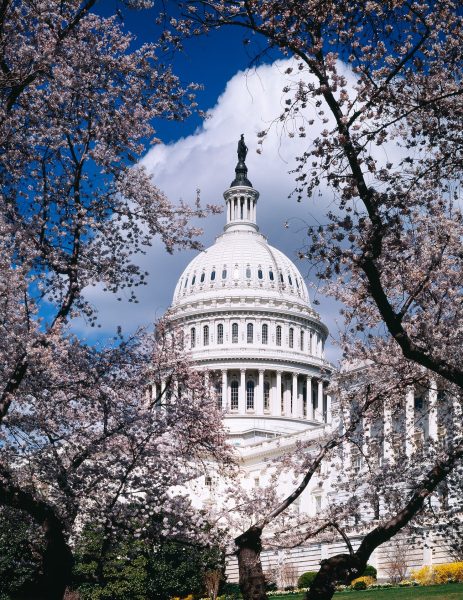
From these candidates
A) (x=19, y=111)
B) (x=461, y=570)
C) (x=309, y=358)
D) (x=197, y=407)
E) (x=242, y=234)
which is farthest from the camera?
(x=242, y=234)

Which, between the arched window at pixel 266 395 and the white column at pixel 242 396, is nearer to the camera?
the white column at pixel 242 396

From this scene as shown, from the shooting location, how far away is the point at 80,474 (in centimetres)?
1747

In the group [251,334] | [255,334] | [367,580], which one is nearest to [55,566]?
[367,580]

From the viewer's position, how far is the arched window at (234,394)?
4434 inches

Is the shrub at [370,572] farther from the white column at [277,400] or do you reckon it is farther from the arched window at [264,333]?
the arched window at [264,333]

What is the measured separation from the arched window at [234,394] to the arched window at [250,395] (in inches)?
56.4

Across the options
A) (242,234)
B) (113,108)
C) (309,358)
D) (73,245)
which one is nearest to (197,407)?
(73,245)

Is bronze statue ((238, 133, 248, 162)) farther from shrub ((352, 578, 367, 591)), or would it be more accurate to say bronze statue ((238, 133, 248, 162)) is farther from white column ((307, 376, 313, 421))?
shrub ((352, 578, 367, 591))

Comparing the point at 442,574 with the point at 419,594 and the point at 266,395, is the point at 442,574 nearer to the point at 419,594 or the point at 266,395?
the point at 419,594

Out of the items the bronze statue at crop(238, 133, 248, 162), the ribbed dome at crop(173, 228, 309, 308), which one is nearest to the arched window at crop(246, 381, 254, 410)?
the ribbed dome at crop(173, 228, 309, 308)

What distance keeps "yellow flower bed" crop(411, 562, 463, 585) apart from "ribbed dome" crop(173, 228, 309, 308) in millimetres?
76721

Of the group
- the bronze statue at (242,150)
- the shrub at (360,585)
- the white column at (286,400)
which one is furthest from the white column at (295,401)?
the shrub at (360,585)

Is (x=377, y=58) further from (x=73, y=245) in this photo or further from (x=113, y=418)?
(x=113, y=418)

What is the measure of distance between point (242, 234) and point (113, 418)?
116 metres
